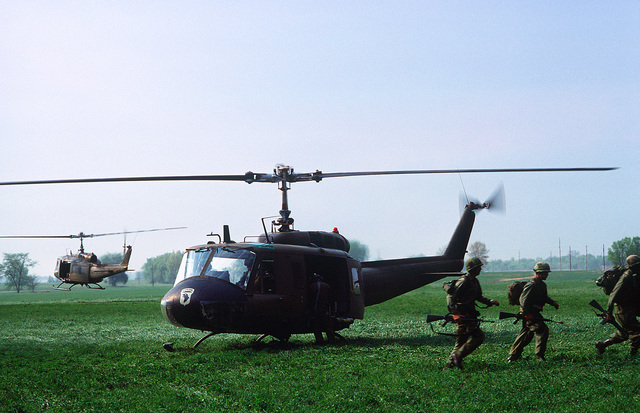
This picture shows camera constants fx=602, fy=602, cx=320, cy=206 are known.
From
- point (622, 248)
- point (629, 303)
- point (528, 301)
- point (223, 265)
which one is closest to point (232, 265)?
point (223, 265)

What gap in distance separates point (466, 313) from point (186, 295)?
619 cm

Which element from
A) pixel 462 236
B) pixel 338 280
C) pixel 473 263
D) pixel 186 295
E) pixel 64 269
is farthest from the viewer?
pixel 64 269

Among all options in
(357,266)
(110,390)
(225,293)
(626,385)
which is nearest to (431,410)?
(626,385)

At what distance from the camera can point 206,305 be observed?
523 inches

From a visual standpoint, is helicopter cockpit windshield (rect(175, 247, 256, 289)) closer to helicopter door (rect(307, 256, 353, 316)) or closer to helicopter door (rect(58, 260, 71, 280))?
helicopter door (rect(307, 256, 353, 316))

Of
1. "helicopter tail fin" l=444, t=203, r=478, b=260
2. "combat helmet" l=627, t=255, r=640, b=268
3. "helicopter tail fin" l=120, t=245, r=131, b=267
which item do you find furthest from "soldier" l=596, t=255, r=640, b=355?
"helicopter tail fin" l=120, t=245, r=131, b=267

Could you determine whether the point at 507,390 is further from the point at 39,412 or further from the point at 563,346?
the point at 39,412

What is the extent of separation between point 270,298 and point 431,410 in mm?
6872

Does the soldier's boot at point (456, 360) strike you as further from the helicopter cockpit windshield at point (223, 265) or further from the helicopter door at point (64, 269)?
the helicopter door at point (64, 269)

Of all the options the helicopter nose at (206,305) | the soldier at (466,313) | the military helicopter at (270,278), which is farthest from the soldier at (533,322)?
the helicopter nose at (206,305)

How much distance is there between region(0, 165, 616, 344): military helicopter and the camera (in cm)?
1355

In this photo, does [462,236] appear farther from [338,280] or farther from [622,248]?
[622,248]

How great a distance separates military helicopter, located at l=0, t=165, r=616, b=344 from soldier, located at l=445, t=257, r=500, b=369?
15.5ft

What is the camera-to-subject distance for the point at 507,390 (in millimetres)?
8906
